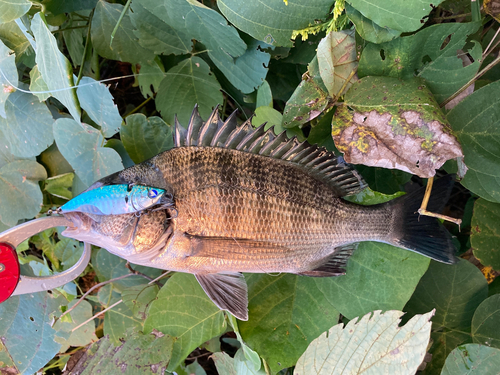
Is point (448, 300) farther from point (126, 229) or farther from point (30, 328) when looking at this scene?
point (30, 328)

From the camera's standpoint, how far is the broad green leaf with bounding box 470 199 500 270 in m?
1.20

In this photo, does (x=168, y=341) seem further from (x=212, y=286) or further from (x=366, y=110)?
(x=366, y=110)

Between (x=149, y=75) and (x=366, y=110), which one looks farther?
(x=149, y=75)

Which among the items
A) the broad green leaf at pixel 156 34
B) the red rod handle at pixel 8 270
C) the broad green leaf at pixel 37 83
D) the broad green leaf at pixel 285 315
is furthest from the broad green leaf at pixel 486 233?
the broad green leaf at pixel 37 83

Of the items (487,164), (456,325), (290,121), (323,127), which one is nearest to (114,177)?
(290,121)

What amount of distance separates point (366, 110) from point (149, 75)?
84 cm

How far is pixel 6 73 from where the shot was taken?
129 cm

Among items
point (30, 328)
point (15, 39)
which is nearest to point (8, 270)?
point (30, 328)

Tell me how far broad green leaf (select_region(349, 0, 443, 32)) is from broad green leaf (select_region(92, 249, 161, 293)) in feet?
3.86

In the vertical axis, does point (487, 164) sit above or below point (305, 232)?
above

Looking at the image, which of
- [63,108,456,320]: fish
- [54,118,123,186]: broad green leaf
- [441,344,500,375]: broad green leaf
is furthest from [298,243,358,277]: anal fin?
[54,118,123,186]: broad green leaf

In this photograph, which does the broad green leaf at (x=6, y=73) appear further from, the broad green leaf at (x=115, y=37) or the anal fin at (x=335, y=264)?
the anal fin at (x=335, y=264)

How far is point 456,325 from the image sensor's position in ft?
4.10

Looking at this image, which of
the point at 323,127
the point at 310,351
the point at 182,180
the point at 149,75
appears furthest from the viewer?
the point at 149,75
